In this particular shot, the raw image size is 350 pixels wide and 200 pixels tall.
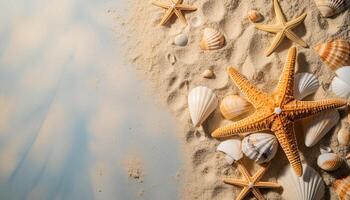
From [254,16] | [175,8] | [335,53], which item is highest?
[175,8]

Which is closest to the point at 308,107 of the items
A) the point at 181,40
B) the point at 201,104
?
the point at 201,104

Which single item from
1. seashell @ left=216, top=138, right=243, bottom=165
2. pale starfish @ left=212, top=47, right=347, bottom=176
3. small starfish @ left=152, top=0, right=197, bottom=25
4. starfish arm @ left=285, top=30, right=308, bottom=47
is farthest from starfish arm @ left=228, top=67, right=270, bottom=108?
small starfish @ left=152, top=0, right=197, bottom=25

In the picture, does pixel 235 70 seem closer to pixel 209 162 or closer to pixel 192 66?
pixel 192 66

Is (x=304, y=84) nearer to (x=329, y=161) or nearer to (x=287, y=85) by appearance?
(x=287, y=85)

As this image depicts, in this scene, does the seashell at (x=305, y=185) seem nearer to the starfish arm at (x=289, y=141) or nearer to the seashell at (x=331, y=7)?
the starfish arm at (x=289, y=141)

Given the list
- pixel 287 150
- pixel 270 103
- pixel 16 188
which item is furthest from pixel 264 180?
pixel 16 188

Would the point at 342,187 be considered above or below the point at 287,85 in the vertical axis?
below
